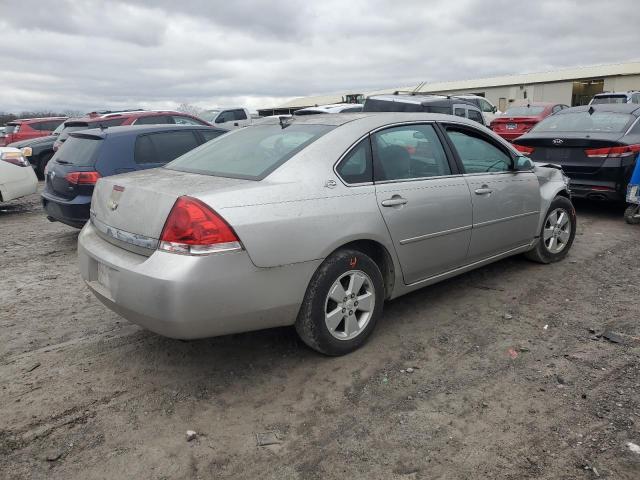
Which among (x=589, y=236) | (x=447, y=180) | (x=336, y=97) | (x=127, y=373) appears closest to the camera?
(x=127, y=373)

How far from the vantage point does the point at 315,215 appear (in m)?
3.06

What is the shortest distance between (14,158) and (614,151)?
9.45 m

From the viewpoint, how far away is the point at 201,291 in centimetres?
270

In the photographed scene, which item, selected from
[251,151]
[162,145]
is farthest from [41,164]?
[251,151]

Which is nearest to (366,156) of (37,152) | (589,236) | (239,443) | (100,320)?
(239,443)

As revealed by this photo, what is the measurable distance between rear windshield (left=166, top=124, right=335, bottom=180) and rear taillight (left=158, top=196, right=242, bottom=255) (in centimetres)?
51

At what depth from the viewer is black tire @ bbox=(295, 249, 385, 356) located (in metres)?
3.13

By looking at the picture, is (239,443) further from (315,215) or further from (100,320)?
(100,320)

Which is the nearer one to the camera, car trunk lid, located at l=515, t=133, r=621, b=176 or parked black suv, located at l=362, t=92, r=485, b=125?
car trunk lid, located at l=515, t=133, r=621, b=176

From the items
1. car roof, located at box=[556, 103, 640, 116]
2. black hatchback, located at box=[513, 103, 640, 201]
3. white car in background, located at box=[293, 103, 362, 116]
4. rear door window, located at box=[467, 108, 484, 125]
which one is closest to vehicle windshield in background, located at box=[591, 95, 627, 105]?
rear door window, located at box=[467, 108, 484, 125]

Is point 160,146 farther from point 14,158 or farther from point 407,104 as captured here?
point 407,104

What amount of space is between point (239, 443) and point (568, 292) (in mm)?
3301

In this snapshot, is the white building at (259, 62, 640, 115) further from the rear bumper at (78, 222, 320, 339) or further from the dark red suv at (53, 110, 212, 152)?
the rear bumper at (78, 222, 320, 339)

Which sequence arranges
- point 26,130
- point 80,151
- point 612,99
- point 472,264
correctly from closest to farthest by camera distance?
point 472,264 → point 80,151 → point 26,130 → point 612,99
